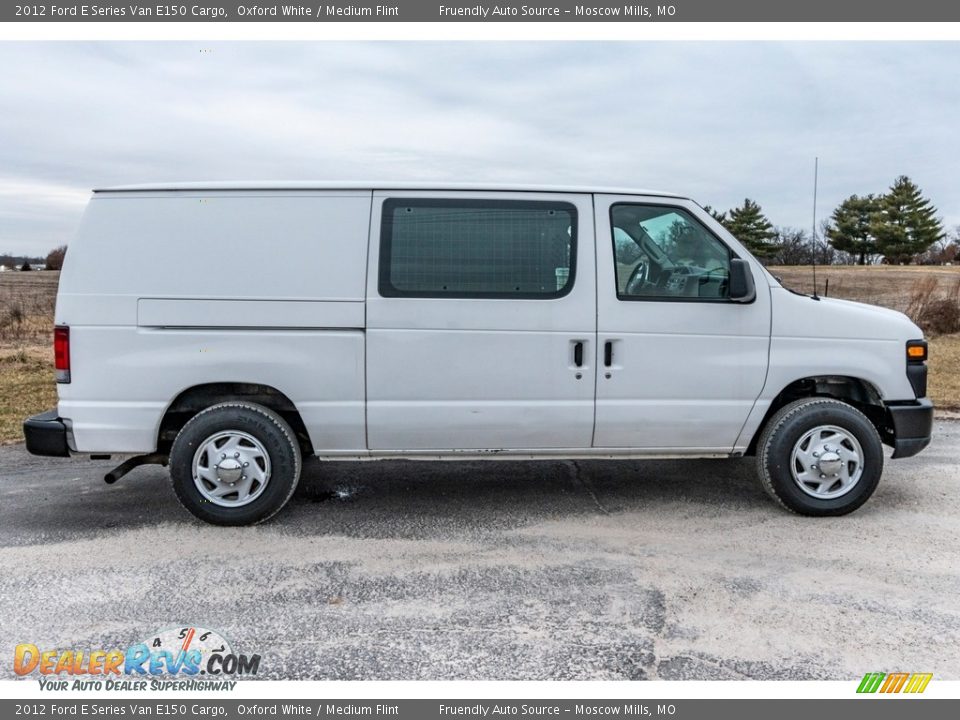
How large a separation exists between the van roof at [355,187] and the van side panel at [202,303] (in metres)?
0.05

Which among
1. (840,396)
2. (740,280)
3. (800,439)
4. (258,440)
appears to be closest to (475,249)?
(740,280)

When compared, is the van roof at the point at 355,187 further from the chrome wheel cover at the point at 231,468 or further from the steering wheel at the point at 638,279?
the chrome wheel cover at the point at 231,468

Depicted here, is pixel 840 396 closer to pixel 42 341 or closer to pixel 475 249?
pixel 475 249

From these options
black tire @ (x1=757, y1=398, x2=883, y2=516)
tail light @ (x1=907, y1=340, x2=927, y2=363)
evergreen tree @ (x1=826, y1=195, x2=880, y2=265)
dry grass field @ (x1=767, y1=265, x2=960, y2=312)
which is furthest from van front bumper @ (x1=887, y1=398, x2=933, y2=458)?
evergreen tree @ (x1=826, y1=195, x2=880, y2=265)

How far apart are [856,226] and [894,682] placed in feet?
232

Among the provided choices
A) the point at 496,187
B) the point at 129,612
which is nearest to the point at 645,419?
the point at 496,187

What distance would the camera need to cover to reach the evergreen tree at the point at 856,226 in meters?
65.2

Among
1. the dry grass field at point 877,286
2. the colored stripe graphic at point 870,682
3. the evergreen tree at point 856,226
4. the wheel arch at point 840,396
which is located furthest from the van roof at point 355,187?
the evergreen tree at point 856,226

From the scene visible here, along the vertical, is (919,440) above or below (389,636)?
above

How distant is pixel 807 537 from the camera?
4582mm

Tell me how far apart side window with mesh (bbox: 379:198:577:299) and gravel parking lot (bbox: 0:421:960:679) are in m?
1.48

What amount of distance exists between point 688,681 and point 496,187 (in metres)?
3.03

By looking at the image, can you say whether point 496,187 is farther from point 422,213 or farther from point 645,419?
point 645,419

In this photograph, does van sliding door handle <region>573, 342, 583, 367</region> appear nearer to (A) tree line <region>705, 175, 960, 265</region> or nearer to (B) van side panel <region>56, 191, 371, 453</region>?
(B) van side panel <region>56, 191, 371, 453</region>
